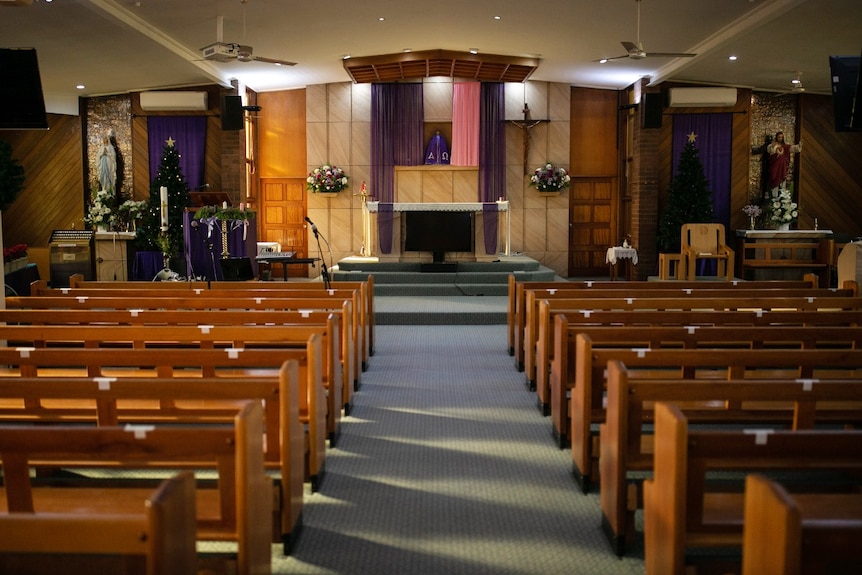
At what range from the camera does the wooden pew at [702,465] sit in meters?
2.08

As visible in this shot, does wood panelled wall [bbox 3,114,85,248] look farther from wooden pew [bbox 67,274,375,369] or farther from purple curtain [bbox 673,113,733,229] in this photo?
purple curtain [bbox 673,113,733,229]

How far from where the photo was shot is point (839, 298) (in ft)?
18.6

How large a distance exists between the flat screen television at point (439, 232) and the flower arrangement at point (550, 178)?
91.0 inches

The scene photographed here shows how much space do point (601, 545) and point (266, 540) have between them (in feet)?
4.24

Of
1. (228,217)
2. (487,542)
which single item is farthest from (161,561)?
(228,217)

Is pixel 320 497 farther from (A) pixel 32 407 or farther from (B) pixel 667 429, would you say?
(B) pixel 667 429

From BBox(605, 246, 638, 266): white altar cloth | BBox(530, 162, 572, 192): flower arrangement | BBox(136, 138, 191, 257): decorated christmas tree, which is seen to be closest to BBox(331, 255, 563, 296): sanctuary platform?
BBox(605, 246, 638, 266): white altar cloth

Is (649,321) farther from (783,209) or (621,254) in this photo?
(783,209)

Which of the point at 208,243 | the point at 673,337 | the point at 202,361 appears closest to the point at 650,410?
the point at 673,337

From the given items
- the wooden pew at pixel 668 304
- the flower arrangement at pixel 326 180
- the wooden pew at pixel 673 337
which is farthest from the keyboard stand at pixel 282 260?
the wooden pew at pixel 673 337

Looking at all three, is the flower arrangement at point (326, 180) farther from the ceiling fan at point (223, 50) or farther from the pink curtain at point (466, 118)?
the ceiling fan at point (223, 50)

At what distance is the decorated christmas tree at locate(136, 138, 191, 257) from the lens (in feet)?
40.8

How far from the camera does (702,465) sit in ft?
7.51

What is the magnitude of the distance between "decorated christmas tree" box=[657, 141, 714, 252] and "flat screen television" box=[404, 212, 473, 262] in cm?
317
